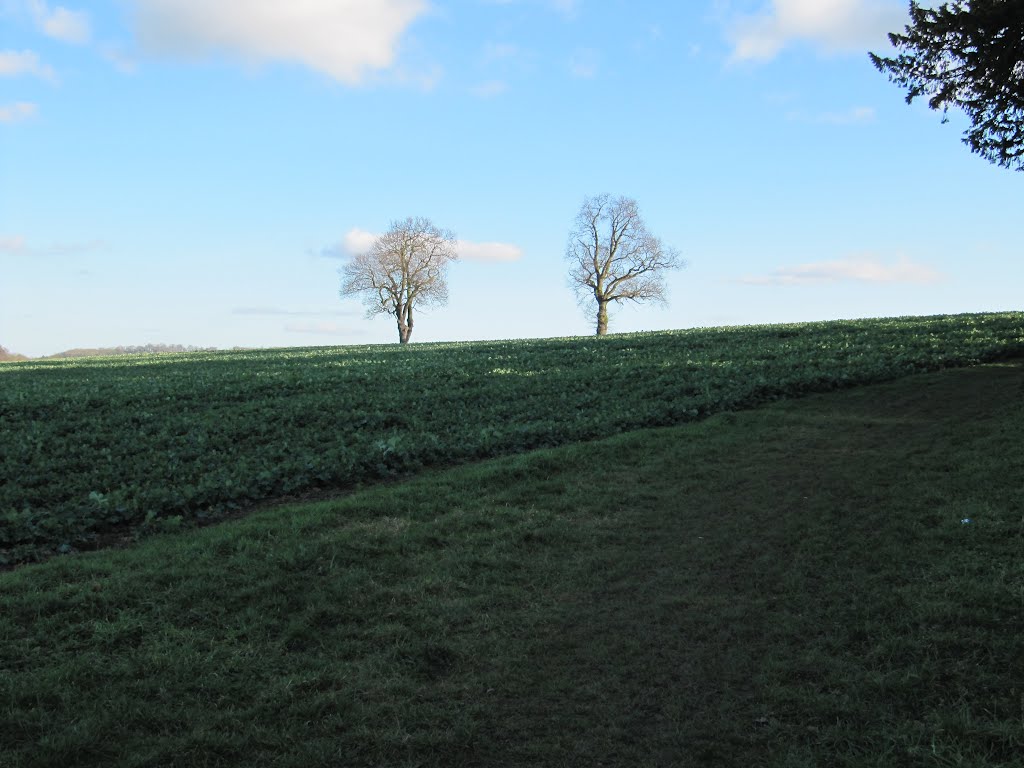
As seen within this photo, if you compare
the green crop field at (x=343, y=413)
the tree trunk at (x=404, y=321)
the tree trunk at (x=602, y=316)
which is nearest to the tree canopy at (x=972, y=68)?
the green crop field at (x=343, y=413)

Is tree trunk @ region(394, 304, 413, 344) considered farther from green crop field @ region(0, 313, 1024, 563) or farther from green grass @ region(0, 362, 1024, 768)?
green grass @ region(0, 362, 1024, 768)

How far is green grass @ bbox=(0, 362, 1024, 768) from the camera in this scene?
5598 mm

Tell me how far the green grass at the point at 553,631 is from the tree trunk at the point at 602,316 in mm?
48389

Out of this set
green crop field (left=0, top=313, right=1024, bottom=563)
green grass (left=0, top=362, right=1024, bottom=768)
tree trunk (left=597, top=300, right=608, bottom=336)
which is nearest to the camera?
green grass (left=0, top=362, right=1024, bottom=768)

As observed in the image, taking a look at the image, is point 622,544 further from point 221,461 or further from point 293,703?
point 221,461

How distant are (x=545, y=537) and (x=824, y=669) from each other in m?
4.33

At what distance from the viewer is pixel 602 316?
197 ft

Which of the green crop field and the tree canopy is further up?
the tree canopy

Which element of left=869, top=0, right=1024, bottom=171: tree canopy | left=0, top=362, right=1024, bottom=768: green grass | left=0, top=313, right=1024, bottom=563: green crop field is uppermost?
left=869, top=0, right=1024, bottom=171: tree canopy

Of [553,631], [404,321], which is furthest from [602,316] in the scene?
[553,631]

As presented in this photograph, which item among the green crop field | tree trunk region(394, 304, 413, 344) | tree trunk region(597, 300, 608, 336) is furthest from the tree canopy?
tree trunk region(394, 304, 413, 344)

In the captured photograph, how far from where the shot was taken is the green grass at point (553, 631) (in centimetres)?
560

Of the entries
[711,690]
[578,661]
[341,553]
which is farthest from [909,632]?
[341,553]

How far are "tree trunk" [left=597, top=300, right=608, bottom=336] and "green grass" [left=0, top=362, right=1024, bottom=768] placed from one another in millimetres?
48389
